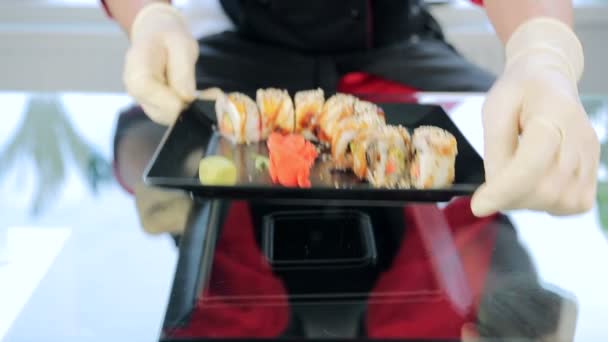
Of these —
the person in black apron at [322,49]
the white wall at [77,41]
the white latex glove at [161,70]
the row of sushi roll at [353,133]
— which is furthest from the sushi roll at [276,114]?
the white wall at [77,41]

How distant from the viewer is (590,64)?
6.66 ft

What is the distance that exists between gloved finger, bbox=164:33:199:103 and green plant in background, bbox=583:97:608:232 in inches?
19.7

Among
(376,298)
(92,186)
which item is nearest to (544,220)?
Answer: (376,298)

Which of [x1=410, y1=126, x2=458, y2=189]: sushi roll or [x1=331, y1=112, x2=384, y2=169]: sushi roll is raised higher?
[x1=410, y1=126, x2=458, y2=189]: sushi roll

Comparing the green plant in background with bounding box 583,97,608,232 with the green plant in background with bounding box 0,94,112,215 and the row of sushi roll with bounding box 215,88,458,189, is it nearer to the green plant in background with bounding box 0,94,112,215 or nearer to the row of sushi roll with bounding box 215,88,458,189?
the row of sushi roll with bounding box 215,88,458,189

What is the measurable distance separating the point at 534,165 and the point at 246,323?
286 mm

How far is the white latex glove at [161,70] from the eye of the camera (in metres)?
0.88

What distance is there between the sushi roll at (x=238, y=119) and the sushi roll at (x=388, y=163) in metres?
0.17

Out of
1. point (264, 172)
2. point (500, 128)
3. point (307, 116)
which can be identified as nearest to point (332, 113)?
point (307, 116)

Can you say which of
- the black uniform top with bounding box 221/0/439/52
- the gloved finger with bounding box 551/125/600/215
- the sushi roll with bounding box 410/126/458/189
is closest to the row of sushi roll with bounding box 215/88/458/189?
the sushi roll with bounding box 410/126/458/189

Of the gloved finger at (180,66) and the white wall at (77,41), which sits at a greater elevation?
the gloved finger at (180,66)

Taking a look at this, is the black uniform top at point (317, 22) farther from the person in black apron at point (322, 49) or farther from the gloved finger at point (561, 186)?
the gloved finger at point (561, 186)

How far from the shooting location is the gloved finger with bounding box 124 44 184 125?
2.89 feet

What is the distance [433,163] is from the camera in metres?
0.70
